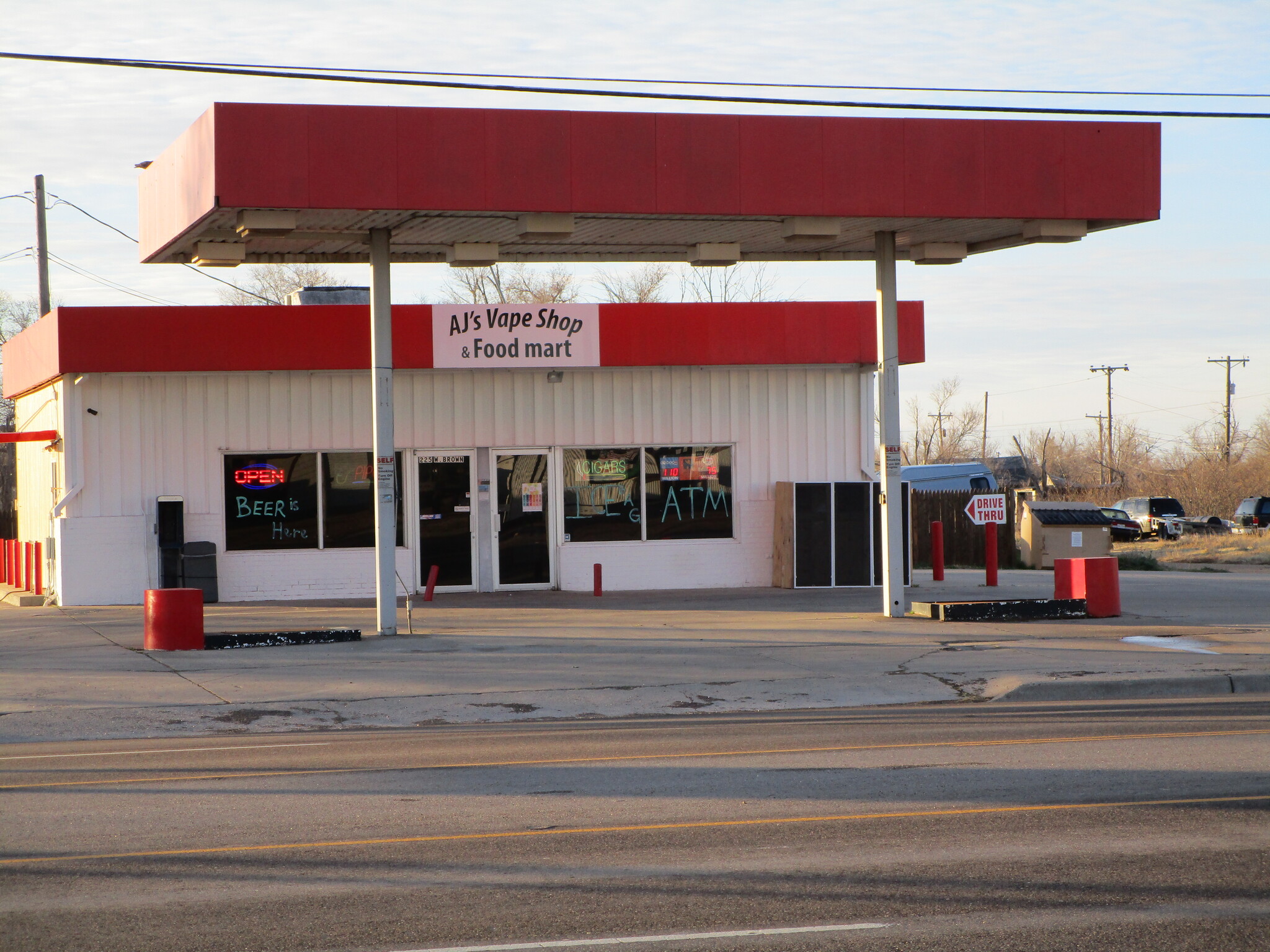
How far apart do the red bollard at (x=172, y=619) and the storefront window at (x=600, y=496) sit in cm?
735

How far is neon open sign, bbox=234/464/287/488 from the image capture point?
65.1ft

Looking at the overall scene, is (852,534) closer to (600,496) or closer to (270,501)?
(600,496)

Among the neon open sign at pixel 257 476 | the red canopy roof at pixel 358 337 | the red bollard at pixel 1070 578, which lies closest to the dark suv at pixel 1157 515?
the red canopy roof at pixel 358 337

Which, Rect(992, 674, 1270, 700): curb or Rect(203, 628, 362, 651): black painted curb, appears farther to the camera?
Rect(203, 628, 362, 651): black painted curb

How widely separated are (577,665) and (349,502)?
8.07 meters

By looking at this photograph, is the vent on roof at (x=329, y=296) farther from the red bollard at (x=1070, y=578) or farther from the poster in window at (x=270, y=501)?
the red bollard at (x=1070, y=578)

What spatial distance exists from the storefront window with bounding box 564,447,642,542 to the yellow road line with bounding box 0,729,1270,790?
462 inches

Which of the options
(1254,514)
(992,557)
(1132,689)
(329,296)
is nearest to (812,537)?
(992,557)

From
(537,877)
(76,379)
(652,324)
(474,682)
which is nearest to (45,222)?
(76,379)

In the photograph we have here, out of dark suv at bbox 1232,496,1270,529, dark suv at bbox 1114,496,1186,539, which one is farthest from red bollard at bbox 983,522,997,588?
dark suv at bbox 1232,496,1270,529

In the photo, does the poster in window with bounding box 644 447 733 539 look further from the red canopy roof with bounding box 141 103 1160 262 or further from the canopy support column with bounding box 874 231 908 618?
the red canopy roof with bounding box 141 103 1160 262

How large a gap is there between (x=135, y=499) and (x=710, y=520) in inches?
Answer: 361

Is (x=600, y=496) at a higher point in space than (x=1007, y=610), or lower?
higher

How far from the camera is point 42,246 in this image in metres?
30.9
